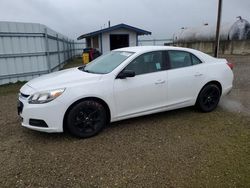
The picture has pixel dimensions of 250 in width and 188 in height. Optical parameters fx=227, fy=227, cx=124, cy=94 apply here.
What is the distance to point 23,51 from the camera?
9297 millimetres

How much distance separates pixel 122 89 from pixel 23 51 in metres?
6.82

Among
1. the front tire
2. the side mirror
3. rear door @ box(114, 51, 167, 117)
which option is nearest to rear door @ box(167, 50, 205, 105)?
rear door @ box(114, 51, 167, 117)

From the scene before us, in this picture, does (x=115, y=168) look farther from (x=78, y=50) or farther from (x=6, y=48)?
(x=78, y=50)

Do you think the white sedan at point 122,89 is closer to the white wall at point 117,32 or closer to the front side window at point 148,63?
the front side window at point 148,63

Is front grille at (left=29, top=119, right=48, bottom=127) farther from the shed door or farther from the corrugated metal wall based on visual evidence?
the shed door

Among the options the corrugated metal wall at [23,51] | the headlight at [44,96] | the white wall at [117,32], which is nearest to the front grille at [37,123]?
the headlight at [44,96]

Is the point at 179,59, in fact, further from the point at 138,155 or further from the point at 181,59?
the point at 138,155

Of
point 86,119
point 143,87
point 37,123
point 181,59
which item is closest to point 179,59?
point 181,59

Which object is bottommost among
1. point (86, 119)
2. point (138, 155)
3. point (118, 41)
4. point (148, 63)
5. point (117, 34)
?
point (138, 155)

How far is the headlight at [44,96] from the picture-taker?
3.65 m

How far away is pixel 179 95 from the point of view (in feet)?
15.5

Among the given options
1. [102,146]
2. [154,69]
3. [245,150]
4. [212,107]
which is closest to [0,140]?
[102,146]

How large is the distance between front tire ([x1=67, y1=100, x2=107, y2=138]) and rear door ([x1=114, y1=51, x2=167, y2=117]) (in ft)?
1.15

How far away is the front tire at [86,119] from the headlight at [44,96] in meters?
0.36
